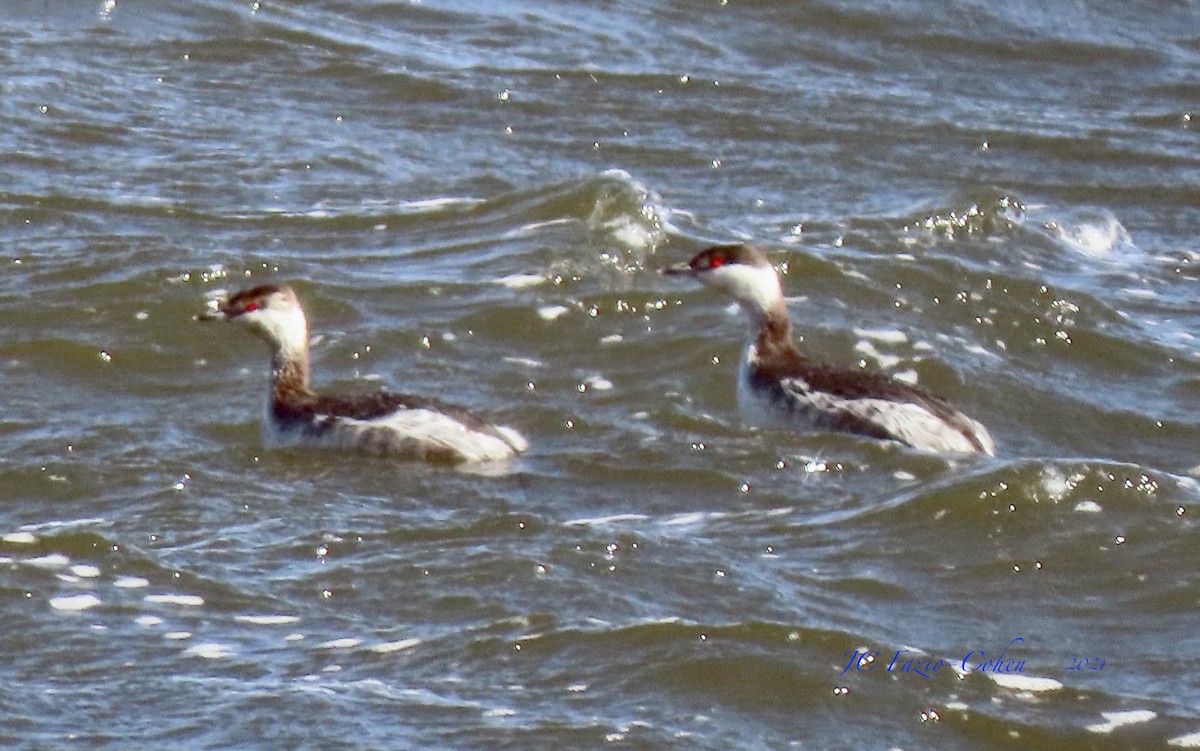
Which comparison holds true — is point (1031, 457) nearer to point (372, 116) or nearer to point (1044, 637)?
point (1044, 637)

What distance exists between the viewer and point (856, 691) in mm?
7445

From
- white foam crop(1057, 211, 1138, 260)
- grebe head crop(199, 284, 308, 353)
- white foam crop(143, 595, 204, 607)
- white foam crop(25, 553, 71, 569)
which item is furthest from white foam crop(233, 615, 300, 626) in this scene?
white foam crop(1057, 211, 1138, 260)

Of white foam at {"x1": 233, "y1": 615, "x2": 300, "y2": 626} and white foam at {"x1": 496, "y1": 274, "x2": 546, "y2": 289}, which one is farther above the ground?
white foam at {"x1": 496, "y1": 274, "x2": 546, "y2": 289}

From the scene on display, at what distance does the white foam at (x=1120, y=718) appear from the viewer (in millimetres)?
7176

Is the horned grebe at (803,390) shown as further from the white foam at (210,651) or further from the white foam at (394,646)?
the white foam at (210,651)

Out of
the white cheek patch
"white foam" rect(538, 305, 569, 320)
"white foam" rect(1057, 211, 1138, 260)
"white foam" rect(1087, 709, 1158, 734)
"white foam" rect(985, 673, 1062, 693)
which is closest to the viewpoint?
"white foam" rect(1087, 709, 1158, 734)

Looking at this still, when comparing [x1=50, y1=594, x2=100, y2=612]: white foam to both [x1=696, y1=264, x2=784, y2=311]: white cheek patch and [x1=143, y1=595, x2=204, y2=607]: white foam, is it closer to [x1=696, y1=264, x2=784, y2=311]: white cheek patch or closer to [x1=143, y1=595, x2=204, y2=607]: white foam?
[x1=143, y1=595, x2=204, y2=607]: white foam

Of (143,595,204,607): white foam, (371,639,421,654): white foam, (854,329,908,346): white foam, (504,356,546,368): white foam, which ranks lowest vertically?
(143,595,204,607): white foam

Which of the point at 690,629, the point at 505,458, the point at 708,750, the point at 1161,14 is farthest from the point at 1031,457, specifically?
the point at 1161,14

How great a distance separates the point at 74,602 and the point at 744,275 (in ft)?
15.2

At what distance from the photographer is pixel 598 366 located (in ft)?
37.9

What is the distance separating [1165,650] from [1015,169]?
8.18 m

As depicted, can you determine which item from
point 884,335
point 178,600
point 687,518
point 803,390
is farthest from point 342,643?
point 884,335

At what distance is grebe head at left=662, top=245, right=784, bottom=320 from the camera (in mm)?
11680
